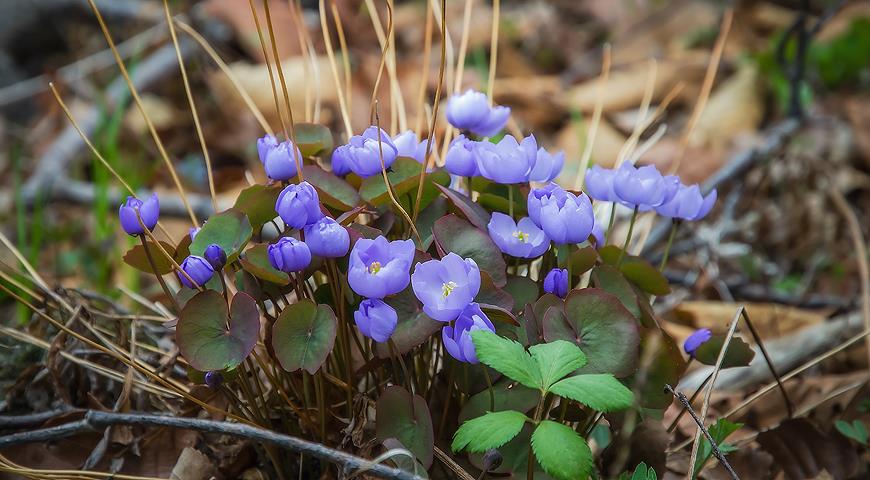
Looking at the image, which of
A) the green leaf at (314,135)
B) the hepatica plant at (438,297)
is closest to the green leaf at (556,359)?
the hepatica plant at (438,297)

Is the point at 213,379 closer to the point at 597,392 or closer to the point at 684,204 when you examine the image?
the point at 597,392

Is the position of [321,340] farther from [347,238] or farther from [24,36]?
[24,36]

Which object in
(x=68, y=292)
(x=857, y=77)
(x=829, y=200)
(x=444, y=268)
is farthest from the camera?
(x=857, y=77)

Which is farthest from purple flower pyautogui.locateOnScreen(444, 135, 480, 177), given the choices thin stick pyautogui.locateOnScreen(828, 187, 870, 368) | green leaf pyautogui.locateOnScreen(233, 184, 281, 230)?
thin stick pyautogui.locateOnScreen(828, 187, 870, 368)

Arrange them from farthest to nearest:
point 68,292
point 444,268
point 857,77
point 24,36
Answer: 1. point 24,36
2. point 857,77
3. point 68,292
4. point 444,268

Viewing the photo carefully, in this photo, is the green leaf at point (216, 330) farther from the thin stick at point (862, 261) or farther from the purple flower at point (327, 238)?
the thin stick at point (862, 261)

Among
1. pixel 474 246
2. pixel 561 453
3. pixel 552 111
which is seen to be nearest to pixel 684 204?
pixel 474 246

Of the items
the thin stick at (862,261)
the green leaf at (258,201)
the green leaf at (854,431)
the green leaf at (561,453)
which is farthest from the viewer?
the thin stick at (862,261)

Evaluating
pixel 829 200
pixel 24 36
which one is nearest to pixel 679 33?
pixel 829 200
